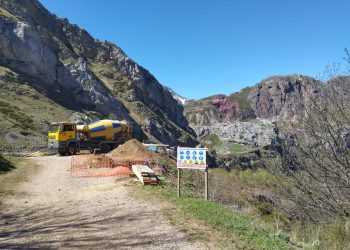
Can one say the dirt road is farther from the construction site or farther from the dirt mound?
the dirt mound

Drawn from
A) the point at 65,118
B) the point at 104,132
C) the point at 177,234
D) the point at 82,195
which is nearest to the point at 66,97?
the point at 65,118

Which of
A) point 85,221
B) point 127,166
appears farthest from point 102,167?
point 85,221

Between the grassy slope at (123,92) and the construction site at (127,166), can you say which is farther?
the grassy slope at (123,92)

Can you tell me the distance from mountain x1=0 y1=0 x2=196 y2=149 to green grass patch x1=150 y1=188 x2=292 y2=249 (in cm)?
3189

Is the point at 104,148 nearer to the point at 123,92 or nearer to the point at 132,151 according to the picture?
the point at 132,151

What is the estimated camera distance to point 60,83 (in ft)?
332

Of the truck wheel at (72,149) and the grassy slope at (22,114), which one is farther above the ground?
the grassy slope at (22,114)

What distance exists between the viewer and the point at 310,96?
39.4 feet

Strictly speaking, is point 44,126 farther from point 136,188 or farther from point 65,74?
point 65,74

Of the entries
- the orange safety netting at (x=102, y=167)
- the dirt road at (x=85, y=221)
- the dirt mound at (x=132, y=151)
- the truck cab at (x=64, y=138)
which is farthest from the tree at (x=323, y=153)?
the truck cab at (x=64, y=138)

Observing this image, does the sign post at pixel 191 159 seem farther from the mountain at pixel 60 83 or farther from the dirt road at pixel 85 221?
the mountain at pixel 60 83

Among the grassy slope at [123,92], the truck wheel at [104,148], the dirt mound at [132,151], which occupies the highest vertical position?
the grassy slope at [123,92]

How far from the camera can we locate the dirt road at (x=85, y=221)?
8.08m

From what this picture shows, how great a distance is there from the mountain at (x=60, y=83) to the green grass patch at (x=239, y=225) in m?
31.9
